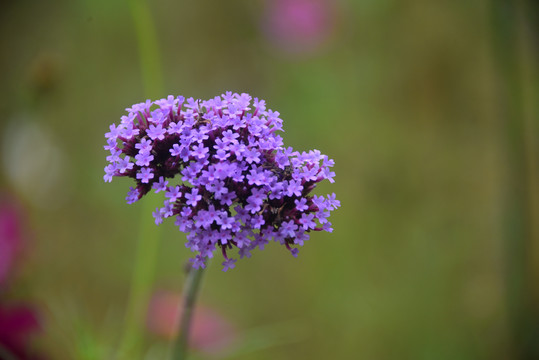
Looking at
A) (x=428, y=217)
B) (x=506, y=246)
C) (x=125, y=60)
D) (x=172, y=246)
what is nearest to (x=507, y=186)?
(x=506, y=246)

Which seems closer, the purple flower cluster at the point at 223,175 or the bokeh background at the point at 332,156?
the purple flower cluster at the point at 223,175

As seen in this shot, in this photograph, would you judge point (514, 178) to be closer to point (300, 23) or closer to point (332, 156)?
point (332, 156)

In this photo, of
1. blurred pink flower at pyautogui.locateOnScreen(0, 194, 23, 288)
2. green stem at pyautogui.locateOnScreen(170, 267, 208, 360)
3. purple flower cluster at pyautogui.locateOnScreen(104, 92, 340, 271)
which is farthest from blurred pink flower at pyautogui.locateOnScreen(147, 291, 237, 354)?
purple flower cluster at pyautogui.locateOnScreen(104, 92, 340, 271)

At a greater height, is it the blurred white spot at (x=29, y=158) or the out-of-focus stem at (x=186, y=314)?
the blurred white spot at (x=29, y=158)

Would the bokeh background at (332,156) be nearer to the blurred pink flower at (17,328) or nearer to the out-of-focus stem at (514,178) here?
the out-of-focus stem at (514,178)

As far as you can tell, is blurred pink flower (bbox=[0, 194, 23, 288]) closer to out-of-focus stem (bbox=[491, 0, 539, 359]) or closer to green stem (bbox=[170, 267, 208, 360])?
green stem (bbox=[170, 267, 208, 360])

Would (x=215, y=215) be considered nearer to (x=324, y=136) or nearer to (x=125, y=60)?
(x=324, y=136)

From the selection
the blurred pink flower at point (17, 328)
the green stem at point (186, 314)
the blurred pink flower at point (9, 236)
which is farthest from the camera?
the blurred pink flower at point (9, 236)

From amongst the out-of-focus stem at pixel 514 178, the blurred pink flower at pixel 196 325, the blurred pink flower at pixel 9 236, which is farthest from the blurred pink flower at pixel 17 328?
the out-of-focus stem at pixel 514 178
